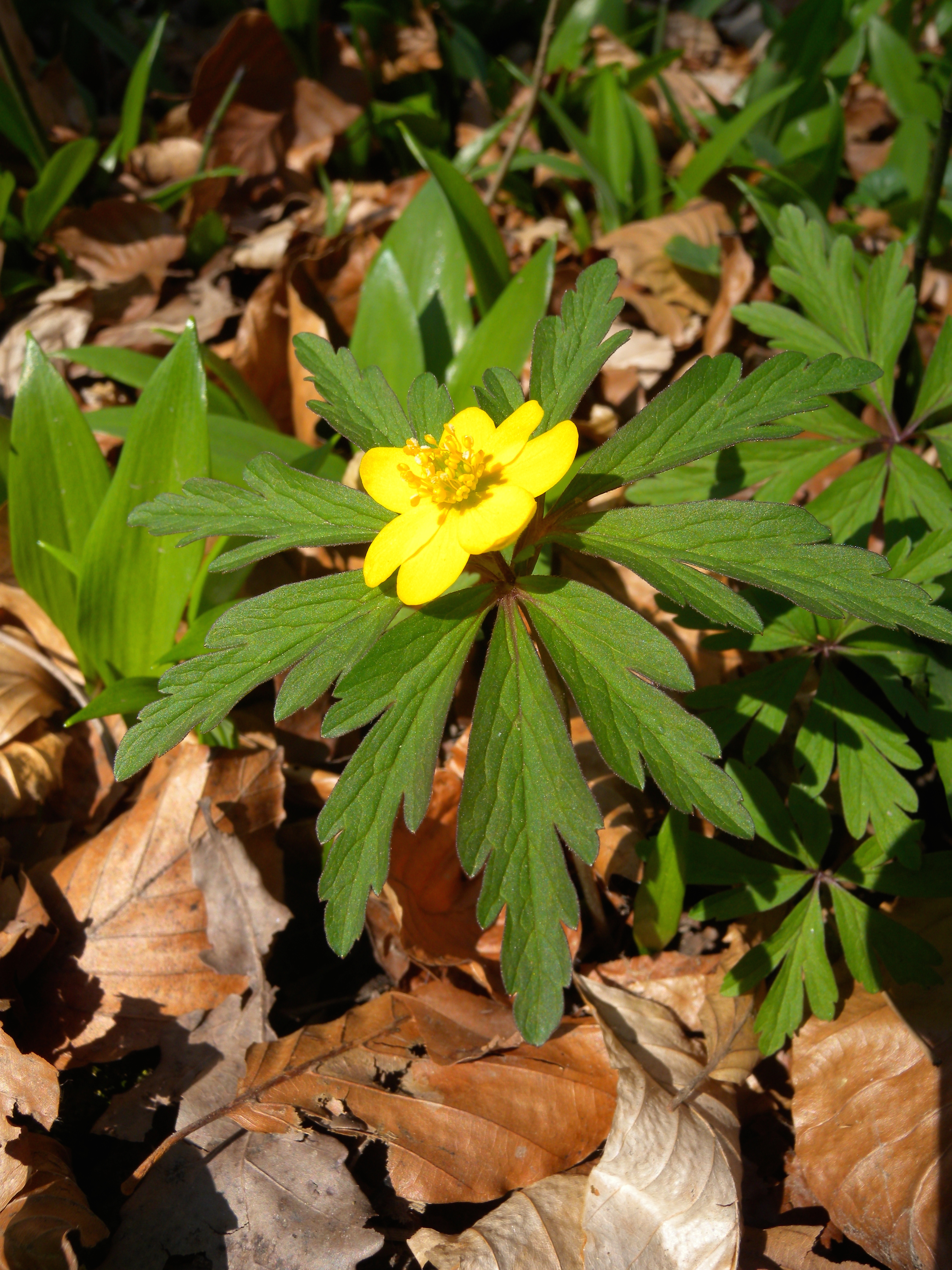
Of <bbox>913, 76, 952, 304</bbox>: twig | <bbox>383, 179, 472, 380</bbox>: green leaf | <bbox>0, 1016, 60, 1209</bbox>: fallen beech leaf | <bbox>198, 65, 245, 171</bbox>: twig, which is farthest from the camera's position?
<bbox>198, 65, 245, 171</bbox>: twig

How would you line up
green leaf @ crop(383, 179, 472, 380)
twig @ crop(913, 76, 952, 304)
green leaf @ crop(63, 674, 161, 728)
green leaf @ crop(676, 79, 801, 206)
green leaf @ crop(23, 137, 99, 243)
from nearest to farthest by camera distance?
green leaf @ crop(63, 674, 161, 728) < twig @ crop(913, 76, 952, 304) < green leaf @ crop(383, 179, 472, 380) < green leaf @ crop(676, 79, 801, 206) < green leaf @ crop(23, 137, 99, 243)

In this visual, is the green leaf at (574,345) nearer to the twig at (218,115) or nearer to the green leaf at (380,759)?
the green leaf at (380,759)

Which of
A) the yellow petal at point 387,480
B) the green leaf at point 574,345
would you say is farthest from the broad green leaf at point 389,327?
the yellow petal at point 387,480

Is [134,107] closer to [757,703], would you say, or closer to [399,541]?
[399,541]

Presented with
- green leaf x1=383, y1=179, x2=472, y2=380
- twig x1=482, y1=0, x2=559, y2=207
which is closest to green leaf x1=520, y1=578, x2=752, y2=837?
green leaf x1=383, y1=179, x2=472, y2=380

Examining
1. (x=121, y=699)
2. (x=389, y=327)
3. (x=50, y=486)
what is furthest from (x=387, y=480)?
(x=389, y=327)

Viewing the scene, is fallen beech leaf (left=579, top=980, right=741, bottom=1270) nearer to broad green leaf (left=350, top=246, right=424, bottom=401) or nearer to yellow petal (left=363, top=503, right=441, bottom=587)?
yellow petal (left=363, top=503, right=441, bottom=587)
